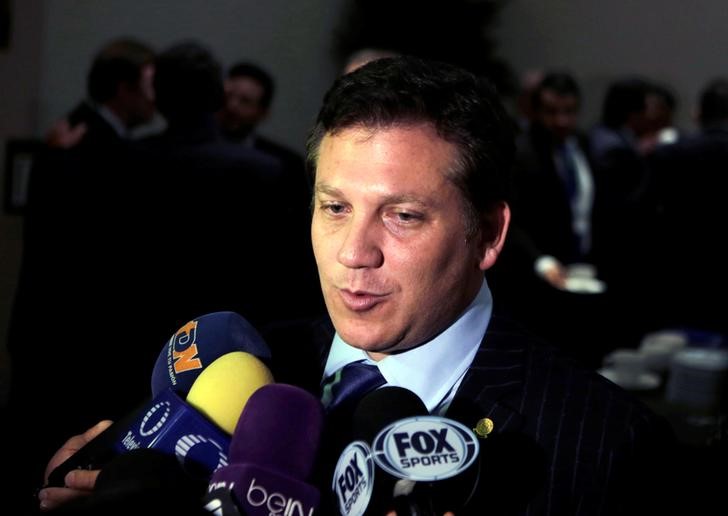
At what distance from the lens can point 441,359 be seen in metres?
1.31

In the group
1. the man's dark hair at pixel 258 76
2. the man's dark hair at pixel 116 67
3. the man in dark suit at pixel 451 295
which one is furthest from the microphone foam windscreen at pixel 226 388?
the man's dark hair at pixel 258 76

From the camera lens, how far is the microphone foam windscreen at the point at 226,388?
1.15 metres

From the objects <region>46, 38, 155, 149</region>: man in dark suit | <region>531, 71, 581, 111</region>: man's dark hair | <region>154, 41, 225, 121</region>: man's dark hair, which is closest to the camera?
<region>154, 41, 225, 121</region>: man's dark hair

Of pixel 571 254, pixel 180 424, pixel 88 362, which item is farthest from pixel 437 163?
pixel 571 254

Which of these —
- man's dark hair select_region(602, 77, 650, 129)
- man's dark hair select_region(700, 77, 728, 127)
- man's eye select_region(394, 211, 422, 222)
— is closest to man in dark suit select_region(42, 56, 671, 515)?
man's eye select_region(394, 211, 422, 222)

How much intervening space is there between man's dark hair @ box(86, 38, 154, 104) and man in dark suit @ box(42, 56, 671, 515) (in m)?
2.36

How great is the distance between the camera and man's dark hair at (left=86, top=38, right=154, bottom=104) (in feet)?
11.5

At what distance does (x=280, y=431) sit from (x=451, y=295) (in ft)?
0.98

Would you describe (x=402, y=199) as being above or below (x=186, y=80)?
above

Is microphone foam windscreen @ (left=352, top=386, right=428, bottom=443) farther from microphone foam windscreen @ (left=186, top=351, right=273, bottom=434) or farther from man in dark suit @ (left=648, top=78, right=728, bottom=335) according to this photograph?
man in dark suit @ (left=648, top=78, right=728, bottom=335)

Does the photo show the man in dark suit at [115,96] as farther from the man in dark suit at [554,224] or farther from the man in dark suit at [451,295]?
Result: the man in dark suit at [451,295]

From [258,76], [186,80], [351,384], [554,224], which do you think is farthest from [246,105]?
[351,384]

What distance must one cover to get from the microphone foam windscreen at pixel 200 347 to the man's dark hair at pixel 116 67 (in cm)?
234

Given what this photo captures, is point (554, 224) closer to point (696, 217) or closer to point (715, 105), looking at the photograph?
point (696, 217)
